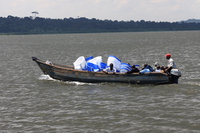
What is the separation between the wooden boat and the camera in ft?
78.7

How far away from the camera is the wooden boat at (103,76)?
78.7 ft

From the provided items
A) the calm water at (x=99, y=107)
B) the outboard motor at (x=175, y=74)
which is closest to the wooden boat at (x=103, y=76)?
the outboard motor at (x=175, y=74)

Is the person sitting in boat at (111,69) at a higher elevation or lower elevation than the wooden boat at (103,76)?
higher

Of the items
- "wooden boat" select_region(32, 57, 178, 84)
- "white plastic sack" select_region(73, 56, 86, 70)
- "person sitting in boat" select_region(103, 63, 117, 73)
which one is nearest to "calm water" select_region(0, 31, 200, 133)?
"wooden boat" select_region(32, 57, 178, 84)

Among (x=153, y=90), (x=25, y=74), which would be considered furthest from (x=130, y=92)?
(x=25, y=74)

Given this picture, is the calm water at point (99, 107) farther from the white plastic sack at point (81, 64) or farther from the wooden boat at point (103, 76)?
the white plastic sack at point (81, 64)

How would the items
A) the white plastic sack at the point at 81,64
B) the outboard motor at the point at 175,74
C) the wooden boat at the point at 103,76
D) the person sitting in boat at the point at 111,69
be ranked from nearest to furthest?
the outboard motor at the point at 175,74
the wooden boat at the point at 103,76
the person sitting in boat at the point at 111,69
the white plastic sack at the point at 81,64

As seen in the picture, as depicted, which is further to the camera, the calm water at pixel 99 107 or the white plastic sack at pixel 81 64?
the white plastic sack at pixel 81 64

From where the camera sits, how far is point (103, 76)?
83.1 feet

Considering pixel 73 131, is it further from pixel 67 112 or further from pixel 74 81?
pixel 74 81

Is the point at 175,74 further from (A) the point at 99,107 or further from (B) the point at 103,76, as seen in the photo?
(A) the point at 99,107

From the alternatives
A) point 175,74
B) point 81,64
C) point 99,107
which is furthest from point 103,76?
point 99,107

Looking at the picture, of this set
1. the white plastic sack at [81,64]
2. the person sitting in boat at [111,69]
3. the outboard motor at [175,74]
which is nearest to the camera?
the outboard motor at [175,74]

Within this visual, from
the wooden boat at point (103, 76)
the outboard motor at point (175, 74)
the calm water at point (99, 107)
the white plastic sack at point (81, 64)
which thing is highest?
the white plastic sack at point (81, 64)
